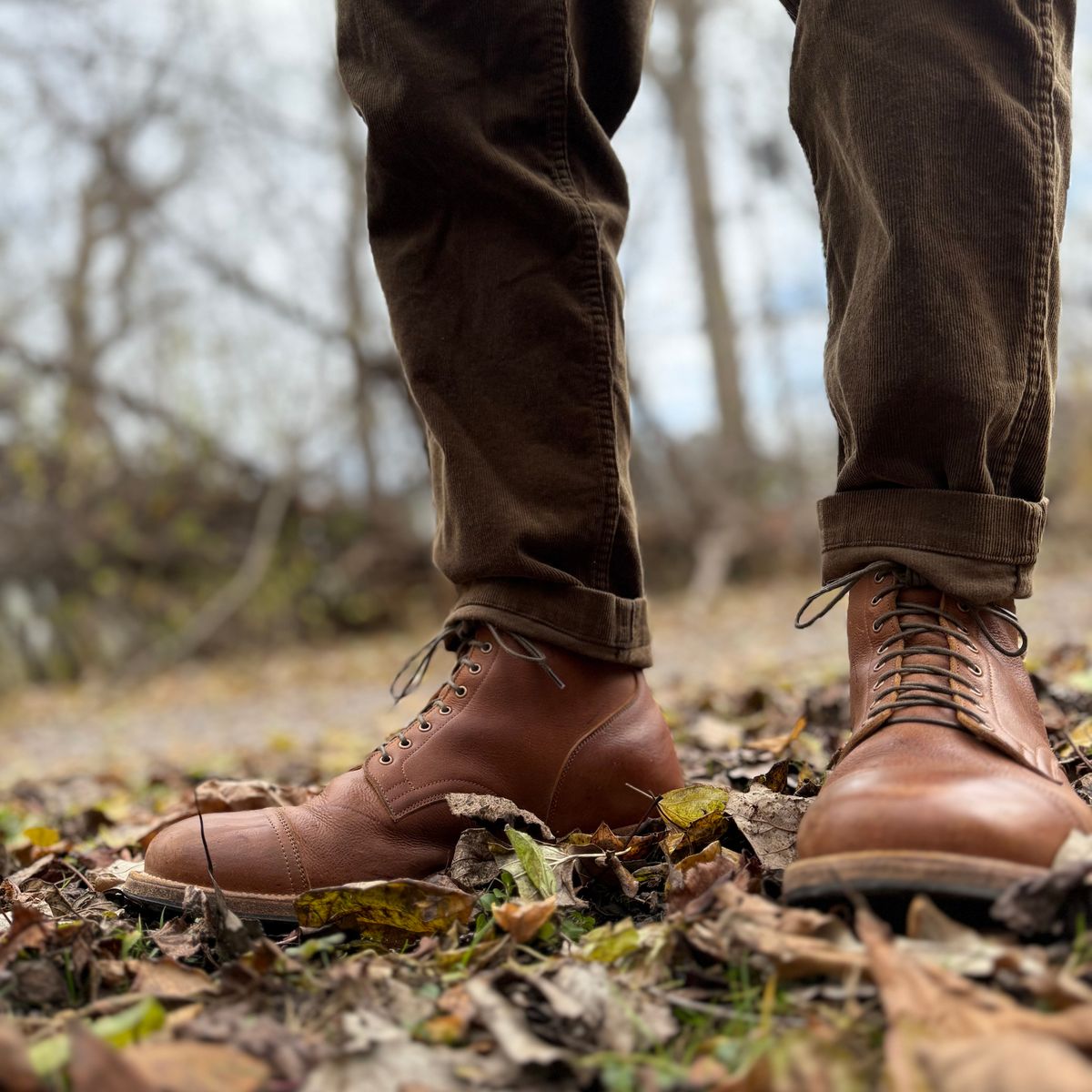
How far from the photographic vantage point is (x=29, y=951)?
3.65 ft

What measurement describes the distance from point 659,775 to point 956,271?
0.79 metres

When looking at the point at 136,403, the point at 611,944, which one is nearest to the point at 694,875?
the point at 611,944

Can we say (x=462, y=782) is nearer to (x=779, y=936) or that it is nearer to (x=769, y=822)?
(x=769, y=822)

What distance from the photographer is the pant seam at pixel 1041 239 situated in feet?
3.95

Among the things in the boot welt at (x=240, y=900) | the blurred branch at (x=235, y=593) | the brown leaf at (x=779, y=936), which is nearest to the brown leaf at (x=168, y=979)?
the boot welt at (x=240, y=900)

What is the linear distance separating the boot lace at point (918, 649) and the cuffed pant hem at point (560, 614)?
31 cm

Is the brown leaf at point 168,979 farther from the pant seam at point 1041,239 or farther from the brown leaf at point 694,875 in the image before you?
the pant seam at point 1041,239

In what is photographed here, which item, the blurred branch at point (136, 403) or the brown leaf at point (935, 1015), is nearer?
the brown leaf at point (935, 1015)

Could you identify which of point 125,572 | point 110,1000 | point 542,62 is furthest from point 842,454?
point 125,572

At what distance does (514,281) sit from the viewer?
1.48m

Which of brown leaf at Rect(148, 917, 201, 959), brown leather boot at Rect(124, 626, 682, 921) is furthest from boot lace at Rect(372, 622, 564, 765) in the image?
brown leaf at Rect(148, 917, 201, 959)

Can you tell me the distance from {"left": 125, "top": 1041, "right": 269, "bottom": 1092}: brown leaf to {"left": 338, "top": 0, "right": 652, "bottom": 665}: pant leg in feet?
2.44

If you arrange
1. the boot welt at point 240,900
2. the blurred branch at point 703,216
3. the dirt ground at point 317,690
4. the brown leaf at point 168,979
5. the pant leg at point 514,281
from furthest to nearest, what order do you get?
the blurred branch at point 703,216, the dirt ground at point 317,690, the pant leg at point 514,281, the boot welt at point 240,900, the brown leaf at point 168,979

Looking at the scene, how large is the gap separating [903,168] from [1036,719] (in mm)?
658
